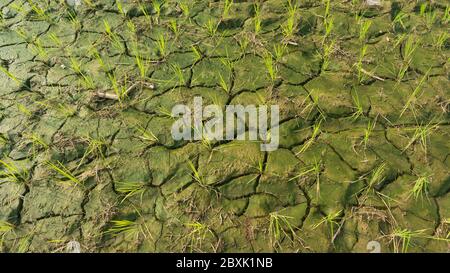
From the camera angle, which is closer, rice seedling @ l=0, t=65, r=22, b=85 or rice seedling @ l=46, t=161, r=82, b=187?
rice seedling @ l=46, t=161, r=82, b=187

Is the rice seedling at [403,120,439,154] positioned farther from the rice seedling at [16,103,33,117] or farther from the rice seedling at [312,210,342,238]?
the rice seedling at [16,103,33,117]

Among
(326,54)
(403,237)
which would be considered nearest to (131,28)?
(326,54)

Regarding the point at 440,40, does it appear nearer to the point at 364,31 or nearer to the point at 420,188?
the point at 364,31

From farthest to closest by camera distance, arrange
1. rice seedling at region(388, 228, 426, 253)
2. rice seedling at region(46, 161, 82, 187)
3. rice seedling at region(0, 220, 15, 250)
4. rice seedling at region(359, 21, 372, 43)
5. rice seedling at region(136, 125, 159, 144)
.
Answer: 1. rice seedling at region(359, 21, 372, 43)
2. rice seedling at region(136, 125, 159, 144)
3. rice seedling at region(46, 161, 82, 187)
4. rice seedling at region(0, 220, 15, 250)
5. rice seedling at region(388, 228, 426, 253)

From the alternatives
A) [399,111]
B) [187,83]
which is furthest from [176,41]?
[399,111]

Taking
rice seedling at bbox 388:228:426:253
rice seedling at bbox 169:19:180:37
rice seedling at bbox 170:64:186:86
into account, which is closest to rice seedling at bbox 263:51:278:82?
rice seedling at bbox 170:64:186:86

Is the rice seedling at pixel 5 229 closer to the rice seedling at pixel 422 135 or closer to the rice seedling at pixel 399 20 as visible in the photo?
the rice seedling at pixel 422 135
